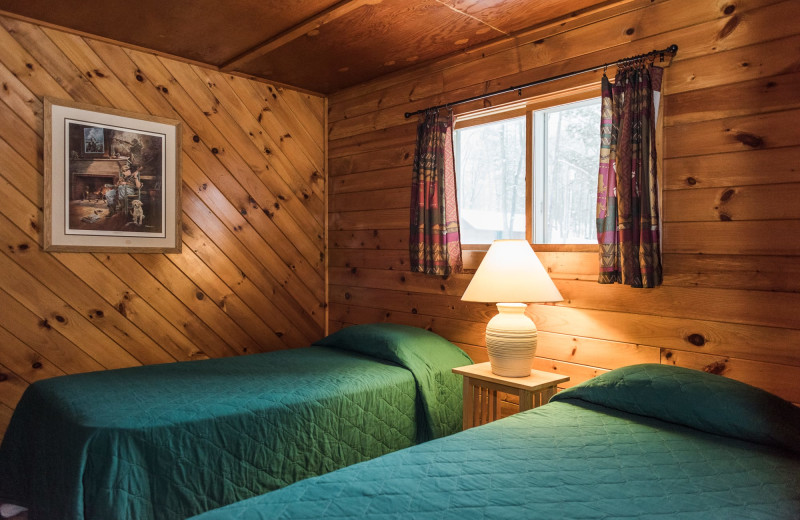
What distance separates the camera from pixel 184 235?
3203 mm

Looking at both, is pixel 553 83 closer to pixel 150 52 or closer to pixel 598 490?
pixel 598 490

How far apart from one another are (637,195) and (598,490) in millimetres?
1361

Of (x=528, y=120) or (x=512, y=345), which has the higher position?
(x=528, y=120)

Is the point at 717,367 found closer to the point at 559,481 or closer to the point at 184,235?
the point at 559,481

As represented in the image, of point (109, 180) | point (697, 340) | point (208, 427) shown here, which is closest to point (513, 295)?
point (697, 340)

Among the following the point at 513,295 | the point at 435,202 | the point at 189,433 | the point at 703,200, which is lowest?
the point at 189,433

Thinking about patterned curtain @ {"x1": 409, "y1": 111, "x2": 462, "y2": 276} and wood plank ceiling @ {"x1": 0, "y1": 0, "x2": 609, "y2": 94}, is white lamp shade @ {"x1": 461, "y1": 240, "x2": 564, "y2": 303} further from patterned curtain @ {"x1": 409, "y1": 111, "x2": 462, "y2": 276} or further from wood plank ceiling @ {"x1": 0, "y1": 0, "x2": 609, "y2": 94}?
wood plank ceiling @ {"x1": 0, "y1": 0, "x2": 609, "y2": 94}

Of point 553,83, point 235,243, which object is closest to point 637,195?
point 553,83

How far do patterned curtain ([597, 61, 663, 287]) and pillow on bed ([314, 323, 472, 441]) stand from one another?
91 cm

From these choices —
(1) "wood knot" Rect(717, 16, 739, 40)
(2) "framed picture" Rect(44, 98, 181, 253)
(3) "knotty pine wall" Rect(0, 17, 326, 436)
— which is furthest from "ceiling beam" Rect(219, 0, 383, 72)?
(1) "wood knot" Rect(717, 16, 739, 40)

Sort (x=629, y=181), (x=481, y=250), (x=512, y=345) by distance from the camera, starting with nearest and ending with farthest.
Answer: (x=629, y=181) < (x=512, y=345) < (x=481, y=250)

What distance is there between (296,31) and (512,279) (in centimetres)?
167

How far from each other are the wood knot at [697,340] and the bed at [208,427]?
3.64ft

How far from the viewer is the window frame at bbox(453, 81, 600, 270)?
8.43ft
